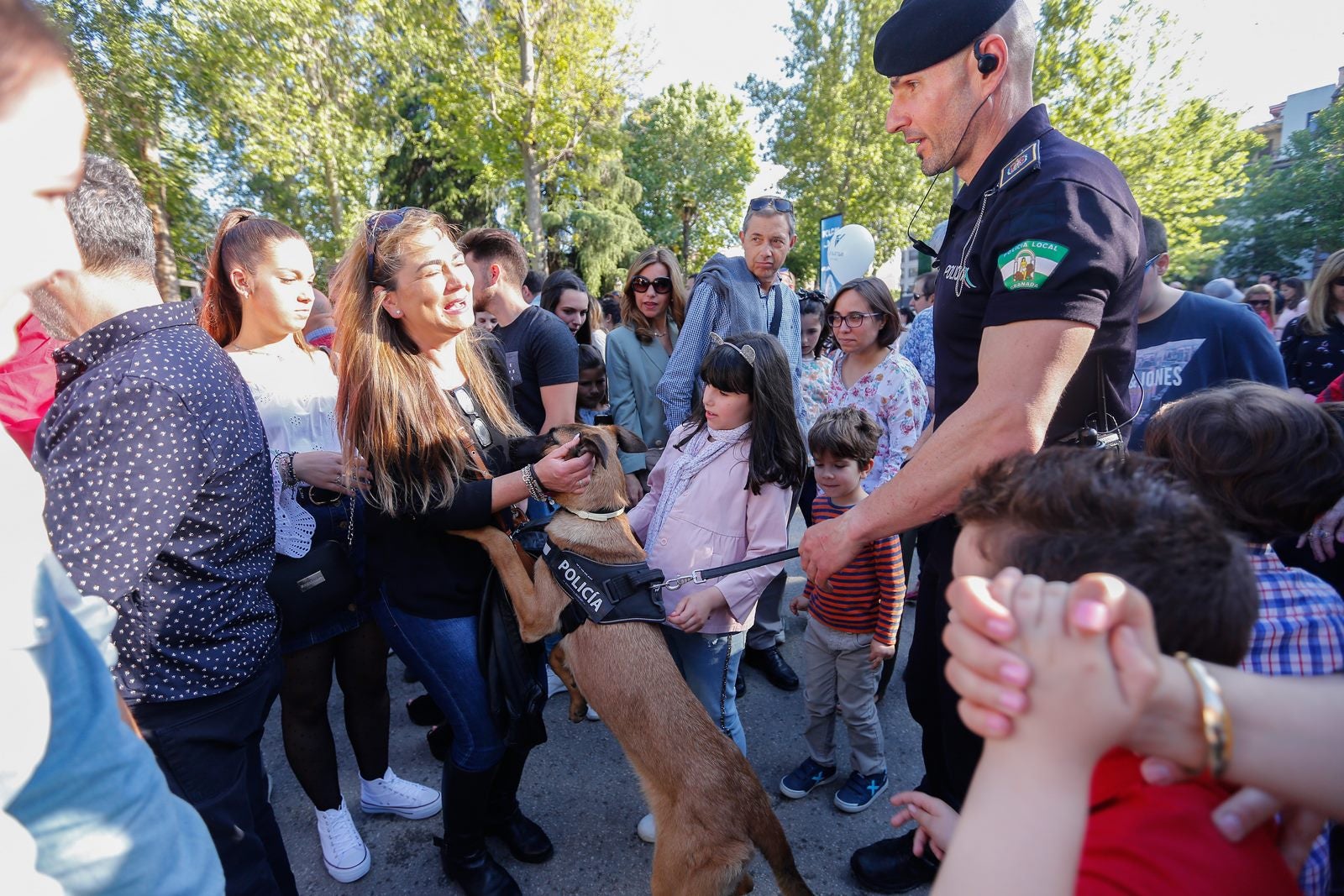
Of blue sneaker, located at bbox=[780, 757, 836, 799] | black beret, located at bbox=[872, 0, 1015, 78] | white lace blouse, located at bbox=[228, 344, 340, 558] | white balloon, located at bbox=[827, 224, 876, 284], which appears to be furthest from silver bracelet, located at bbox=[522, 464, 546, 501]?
white balloon, located at bbox=[827, 224, 876, 284]

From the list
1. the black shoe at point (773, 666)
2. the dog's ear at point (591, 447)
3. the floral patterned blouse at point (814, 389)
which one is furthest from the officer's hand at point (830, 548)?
the floral patterned blouse at point (814, 389)

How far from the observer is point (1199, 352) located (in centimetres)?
306

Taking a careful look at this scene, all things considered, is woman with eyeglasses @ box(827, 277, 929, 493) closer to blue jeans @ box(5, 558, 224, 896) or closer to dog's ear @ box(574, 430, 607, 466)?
dog's ear @ box(574, 430, 607, 466)

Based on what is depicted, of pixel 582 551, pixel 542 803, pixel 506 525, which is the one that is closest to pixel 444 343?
pixel 506 525

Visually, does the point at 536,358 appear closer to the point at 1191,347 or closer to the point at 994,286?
the point at 994,286

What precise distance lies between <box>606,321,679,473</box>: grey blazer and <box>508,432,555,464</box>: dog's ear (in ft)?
6.26

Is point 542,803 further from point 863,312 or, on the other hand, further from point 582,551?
point 863,312

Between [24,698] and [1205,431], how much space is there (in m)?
2.16

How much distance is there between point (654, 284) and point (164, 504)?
3547 millimetres

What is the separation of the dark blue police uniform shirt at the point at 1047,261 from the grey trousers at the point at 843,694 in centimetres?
147

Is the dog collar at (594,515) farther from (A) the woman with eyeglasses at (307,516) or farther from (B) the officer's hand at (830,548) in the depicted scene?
(B) the officer's hand at (830,548)

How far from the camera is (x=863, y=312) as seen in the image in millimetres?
4207

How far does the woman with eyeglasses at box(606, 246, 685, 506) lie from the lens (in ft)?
14.9

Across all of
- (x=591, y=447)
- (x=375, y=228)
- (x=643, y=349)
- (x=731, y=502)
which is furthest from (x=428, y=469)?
(x=643, y=349)
